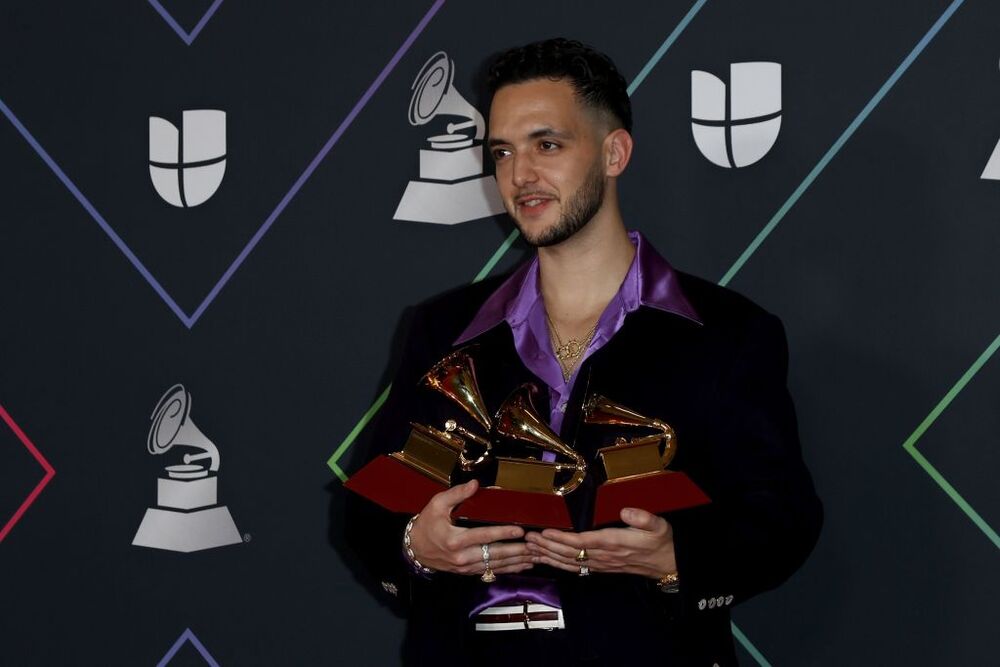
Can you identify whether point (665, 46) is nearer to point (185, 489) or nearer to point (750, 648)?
point (750, 648)

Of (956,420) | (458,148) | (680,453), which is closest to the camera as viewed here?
(680,453)

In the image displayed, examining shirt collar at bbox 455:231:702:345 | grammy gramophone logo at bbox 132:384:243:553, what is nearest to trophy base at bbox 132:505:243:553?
grammy gramophone logo at bbox 132:384:243:553

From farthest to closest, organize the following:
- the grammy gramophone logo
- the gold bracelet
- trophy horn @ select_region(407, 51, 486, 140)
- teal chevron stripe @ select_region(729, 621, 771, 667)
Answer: the grammy gramophone logo
trophy horn @ select_region(407, 51, 486, 140)
teal chevron stripe @ select_region(729, 621, 771, 667)
the gold bracelet

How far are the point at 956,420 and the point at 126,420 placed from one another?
1.69 m

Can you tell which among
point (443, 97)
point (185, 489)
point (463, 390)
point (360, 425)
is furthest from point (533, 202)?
point (185, 489)

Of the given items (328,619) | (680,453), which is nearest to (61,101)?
(328,619)

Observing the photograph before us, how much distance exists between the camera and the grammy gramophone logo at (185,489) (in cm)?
273

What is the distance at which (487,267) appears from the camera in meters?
2.62

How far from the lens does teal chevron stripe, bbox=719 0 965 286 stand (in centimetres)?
235

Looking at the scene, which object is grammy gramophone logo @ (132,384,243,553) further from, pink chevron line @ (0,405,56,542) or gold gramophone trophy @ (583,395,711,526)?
gold gramophone trophy @ (583,395,711,526)

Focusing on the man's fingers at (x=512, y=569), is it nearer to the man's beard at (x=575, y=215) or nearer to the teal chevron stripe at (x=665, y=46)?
the man's beard at (x=575, y=215)

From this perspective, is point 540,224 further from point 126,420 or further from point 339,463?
point 126,420

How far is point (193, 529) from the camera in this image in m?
2.73

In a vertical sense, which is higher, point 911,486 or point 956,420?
point 956,420
